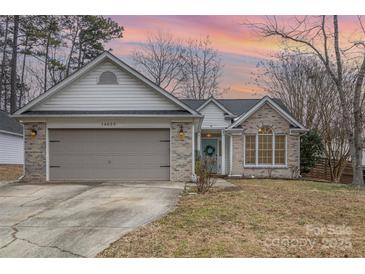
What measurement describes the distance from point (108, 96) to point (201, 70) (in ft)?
77.0

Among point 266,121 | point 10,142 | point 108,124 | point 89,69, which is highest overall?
point 89,69

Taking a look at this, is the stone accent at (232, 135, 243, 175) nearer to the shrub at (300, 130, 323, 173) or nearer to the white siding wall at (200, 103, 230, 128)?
the white siding wall at (200, 103, 230, 128)

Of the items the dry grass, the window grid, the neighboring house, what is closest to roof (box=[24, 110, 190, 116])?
the dry grass

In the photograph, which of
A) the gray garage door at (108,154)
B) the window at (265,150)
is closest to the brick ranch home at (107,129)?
the gray garage door at (108,154)

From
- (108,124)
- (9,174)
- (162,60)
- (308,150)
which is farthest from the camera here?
(162,60)

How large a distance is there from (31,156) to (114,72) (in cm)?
450

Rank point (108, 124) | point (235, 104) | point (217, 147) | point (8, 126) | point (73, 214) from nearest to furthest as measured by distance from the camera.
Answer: point (73, 214) < point (108, 124) < point (217, 147) < point (235, 104) < point (8, 126)

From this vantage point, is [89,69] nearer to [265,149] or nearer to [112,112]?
[112,112]

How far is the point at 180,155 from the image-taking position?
14.8m

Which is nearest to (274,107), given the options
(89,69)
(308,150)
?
(308,150)

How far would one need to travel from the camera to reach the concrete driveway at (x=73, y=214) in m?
6.50

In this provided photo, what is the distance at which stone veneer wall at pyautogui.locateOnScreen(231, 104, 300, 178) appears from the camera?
65.4 feet
